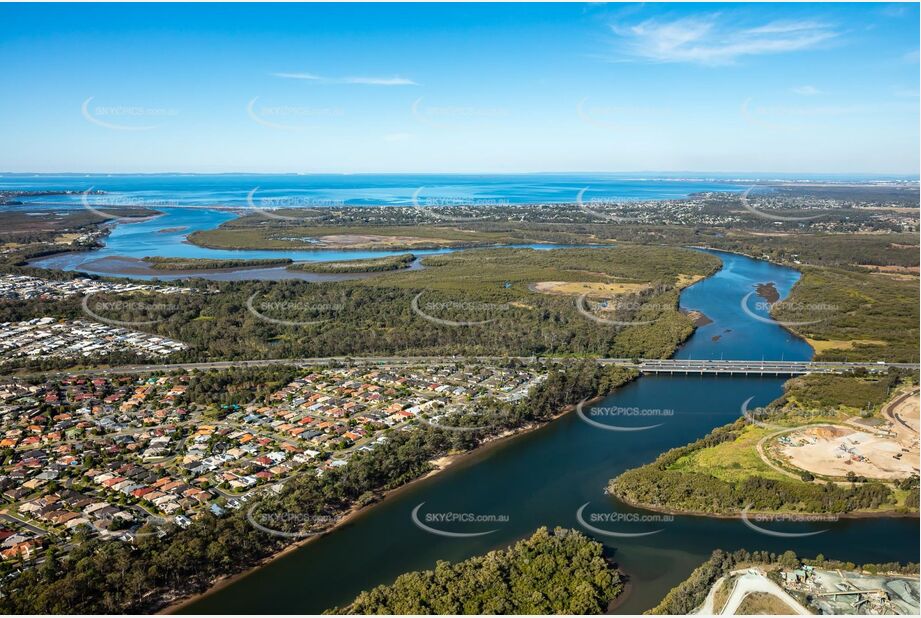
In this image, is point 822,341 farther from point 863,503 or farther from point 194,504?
point 194,504

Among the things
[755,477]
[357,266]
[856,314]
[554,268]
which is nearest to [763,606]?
[755,477]

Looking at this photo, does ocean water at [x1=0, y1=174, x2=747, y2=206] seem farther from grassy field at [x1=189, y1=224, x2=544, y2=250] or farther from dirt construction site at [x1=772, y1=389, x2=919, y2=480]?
dirt construction site at [x1=772, y1=389, x2=919, y2=480]

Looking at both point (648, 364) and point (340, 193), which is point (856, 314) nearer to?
point (648, 364)

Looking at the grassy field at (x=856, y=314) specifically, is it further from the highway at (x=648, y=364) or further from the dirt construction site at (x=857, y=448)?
the dirt construction site at (x=857, y=448)

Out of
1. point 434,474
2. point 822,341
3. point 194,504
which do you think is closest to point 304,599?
point 194,504

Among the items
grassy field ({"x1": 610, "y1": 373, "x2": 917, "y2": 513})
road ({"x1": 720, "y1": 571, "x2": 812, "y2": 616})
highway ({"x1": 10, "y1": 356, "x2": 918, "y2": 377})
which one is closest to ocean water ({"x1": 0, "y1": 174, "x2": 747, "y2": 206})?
highway ({"x1": 10, "y1": 356, "x2": 918, "y2": 377})
